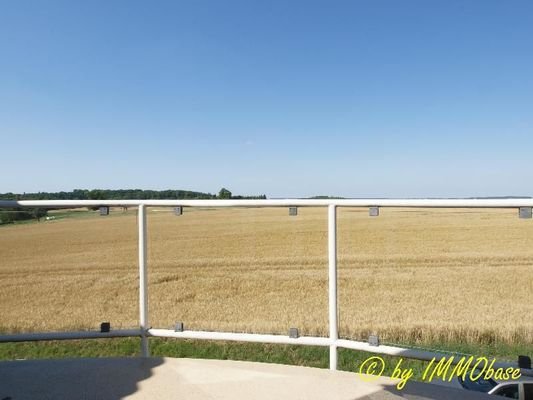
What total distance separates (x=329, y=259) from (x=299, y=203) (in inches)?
17.1

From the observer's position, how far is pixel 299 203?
8.59 ft

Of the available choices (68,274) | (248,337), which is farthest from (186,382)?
(68,274)

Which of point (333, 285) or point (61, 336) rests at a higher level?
point (333, 285)

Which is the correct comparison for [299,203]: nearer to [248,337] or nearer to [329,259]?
[329,259]

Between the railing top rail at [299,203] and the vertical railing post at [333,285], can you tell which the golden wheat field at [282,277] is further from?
the vertical railing post at [333,285]

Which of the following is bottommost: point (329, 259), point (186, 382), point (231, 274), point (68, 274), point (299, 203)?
point (186, 382)

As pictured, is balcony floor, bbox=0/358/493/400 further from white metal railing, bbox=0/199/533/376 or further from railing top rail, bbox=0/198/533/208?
railing top rail, bbox=0/198/533/208

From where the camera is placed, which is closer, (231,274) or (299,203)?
(299,203)

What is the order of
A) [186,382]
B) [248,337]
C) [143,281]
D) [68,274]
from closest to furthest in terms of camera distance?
[186,382] → [248,337] → [143,281] → [68,274]

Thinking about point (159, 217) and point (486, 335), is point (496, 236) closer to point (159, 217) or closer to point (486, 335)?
point (486, 335)

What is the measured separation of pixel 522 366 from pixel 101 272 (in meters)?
3.63

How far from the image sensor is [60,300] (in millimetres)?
4148

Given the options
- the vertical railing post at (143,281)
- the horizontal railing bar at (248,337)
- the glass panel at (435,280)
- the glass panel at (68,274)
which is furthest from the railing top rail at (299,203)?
the horizontal railing bar at (248,337)

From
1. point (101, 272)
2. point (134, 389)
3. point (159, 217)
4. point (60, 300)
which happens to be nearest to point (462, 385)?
point (134, 389)
